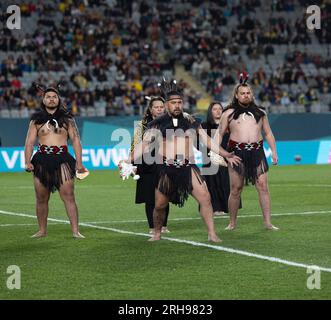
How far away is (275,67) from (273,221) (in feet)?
89.3

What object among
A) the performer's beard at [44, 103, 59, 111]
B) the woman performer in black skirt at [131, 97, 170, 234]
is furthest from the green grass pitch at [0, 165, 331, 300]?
the performer's beard at [44, 103, 59, 111]

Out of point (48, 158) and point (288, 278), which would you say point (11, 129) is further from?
point (288, 278)

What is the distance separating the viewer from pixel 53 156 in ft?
45.0

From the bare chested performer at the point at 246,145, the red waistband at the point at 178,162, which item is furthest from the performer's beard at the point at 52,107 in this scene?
the bare chested performer at the point at 246,145

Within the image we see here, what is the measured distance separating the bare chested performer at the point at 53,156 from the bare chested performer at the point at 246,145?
2.41 m

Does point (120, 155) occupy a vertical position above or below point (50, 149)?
below

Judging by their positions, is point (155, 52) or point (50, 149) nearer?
point (50, 149)

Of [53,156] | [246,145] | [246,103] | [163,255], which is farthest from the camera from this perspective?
[246,103]

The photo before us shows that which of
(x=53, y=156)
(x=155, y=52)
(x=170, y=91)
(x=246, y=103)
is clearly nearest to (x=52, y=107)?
(x=53, y=156)

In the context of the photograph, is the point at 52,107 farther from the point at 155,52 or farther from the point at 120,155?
the point at 155,52

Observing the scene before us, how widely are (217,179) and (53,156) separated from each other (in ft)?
14.7

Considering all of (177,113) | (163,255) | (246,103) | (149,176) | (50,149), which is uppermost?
(246,103)

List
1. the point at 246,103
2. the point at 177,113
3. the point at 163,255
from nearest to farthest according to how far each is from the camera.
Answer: the point at 163,255
the point at 177,113
the point at 246,103

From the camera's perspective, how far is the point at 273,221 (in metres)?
15.6
